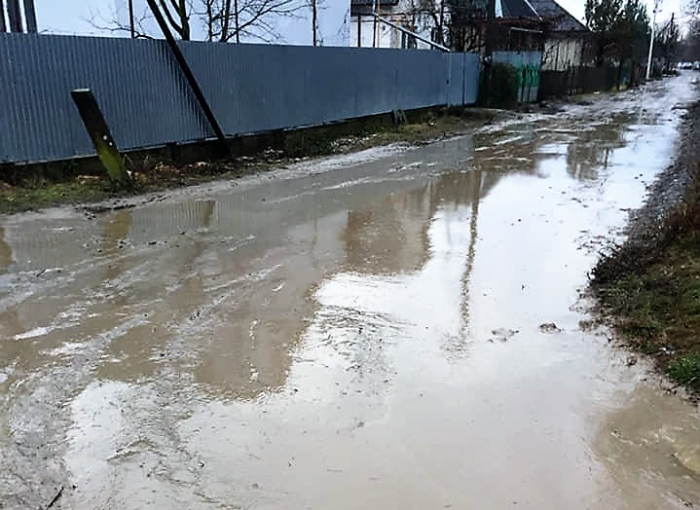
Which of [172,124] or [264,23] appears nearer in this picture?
[172,124]

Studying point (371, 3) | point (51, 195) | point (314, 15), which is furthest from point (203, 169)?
point (371, 3)

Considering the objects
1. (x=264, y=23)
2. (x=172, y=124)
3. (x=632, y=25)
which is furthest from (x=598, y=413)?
(x=632, y=25)

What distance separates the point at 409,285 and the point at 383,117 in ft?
41.5

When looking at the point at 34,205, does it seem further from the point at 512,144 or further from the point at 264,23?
the point at 264,23

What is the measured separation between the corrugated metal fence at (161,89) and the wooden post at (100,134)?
0.45 meters

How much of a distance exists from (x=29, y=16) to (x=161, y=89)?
5132 millimetres

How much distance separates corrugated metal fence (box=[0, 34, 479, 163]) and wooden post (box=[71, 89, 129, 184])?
45 cm

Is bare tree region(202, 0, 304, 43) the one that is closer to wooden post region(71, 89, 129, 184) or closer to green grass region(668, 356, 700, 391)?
wooden post region(71, 89, 129, 184)

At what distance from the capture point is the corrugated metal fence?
358 inches

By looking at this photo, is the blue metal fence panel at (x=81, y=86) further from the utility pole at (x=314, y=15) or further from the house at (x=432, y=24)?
the house at (x=432, y=24)

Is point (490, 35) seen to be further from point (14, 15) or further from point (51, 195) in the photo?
point (51, 195)

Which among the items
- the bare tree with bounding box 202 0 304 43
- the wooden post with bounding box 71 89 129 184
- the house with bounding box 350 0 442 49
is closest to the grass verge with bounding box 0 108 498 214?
the wooden post with bounding box 71 89 129 184

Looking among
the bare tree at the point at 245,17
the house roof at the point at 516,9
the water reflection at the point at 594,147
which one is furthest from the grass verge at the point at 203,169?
the house roof at the point at 516,9

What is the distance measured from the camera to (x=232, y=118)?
12.5 metres
